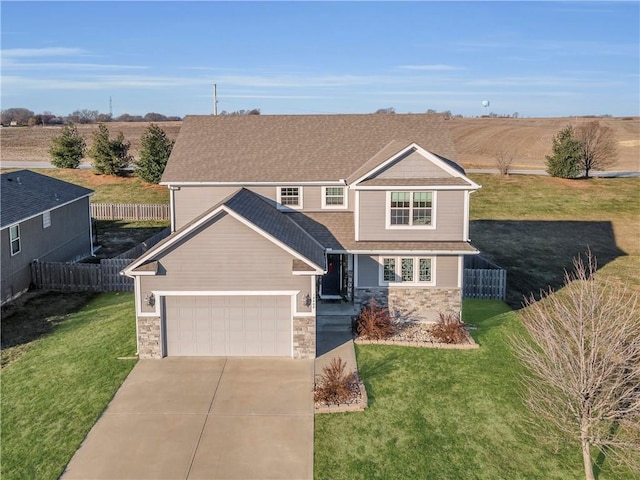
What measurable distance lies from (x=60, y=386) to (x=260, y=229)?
7.36 metres

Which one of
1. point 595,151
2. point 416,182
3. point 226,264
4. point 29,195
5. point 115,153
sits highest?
point 595,151

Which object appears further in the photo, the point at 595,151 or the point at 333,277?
the point at 595,151

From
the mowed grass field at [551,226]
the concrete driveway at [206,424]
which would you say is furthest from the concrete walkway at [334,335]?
the mowed grass field at [551,226]

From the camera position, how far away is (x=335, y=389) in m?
14.1

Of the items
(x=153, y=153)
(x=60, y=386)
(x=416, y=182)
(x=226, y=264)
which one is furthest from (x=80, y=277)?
(x=153, y=153)

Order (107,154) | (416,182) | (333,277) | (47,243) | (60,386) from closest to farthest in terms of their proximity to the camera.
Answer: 1. (60,386)
2. (416,182)
3. (333,277)
4. (47,243)
5. (107,154)

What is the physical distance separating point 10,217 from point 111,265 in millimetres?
4455

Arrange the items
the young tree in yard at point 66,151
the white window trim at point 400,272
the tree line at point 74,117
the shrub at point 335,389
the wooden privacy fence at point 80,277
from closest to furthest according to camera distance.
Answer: the shrub at point 335,389 < the white window trim at point 400,272 < the wooden privacy fence at point 80,277 < the young tree in yard at point 66,151 < the tree line at point 74,117

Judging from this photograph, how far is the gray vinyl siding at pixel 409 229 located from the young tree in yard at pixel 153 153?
94.4ft

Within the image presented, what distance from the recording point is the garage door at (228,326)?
1675 cm

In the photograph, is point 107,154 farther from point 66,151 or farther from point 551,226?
point 551,226

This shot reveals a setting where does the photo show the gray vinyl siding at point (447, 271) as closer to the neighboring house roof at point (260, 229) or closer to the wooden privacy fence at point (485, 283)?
the wooden privacy fence at point (485, 283)

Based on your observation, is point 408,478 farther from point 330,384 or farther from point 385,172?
point 385,172

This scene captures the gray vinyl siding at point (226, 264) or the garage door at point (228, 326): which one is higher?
the gray vinyl siding at point (226, 264)
